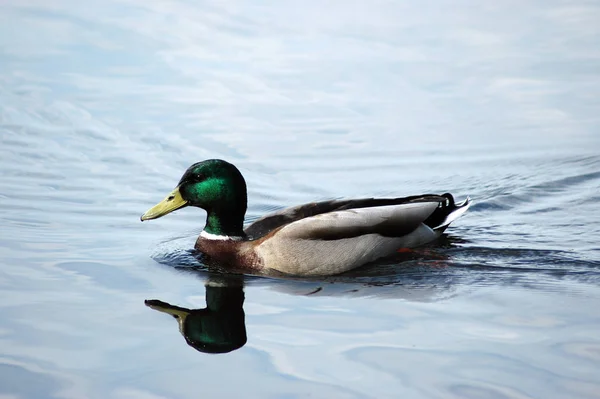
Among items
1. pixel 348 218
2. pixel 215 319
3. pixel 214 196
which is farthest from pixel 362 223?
pixel 215 319

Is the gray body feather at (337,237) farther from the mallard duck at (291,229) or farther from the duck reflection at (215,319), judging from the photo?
the duck reflection at (215,319)

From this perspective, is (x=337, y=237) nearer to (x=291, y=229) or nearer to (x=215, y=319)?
Answer: (x=291, y=229)

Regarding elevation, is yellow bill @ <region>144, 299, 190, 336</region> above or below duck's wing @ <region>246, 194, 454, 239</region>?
below

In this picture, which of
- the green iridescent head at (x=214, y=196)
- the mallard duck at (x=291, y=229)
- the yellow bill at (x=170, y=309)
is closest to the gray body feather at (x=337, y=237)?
the mallard duck at (x=291, y=229)

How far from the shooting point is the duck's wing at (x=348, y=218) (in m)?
9.31

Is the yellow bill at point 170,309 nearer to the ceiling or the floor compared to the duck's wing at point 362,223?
nearer to the floor

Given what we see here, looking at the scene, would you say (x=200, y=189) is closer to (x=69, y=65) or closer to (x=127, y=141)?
(x=127, y=141)

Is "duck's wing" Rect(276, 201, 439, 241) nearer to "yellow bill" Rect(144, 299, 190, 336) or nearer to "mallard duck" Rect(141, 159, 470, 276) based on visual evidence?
"mallard duck" Rect(141, 159, 470, 276)

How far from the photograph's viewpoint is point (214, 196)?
9578mm

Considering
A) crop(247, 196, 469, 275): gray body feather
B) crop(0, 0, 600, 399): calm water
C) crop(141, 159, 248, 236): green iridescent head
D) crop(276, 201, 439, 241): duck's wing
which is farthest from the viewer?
crop(141, 159, 248, 236): green iridescent head

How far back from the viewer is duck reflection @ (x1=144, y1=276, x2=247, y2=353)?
723 cm

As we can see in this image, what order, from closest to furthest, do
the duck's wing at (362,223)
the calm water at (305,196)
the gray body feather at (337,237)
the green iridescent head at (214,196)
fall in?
the calm water at (305,196) → the gray body feather at (337,237) → the duck's wing at (362,223) → the green iridescent head at (214,196)

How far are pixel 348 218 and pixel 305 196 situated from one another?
2811 millimetres

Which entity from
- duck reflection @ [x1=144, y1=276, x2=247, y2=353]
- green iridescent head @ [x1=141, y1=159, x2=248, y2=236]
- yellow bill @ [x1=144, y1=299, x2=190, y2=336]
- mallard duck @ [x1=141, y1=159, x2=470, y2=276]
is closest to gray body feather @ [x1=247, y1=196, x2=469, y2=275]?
mallard duck @ [x1=141, y1=159, x2=470, y2=276]
